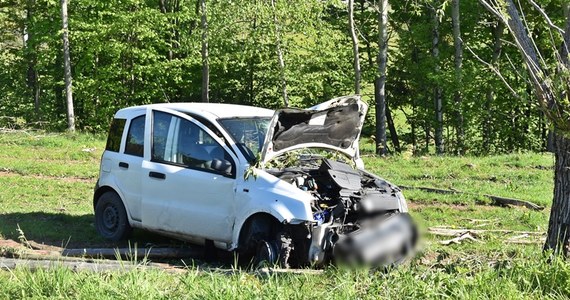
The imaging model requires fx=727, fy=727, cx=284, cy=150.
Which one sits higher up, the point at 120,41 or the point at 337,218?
the point at 120,41

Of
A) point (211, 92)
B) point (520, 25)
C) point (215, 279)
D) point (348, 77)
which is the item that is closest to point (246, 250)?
point (215, 279)

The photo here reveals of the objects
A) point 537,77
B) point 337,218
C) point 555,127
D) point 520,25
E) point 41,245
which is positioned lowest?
point 41,245

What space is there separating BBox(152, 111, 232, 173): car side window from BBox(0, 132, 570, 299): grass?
1.26 metres

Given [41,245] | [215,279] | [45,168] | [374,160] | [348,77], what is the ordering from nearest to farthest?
[215,279] < [41,245] < [45,168] < [374,160] < [348,77]

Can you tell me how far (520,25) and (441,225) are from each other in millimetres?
4281

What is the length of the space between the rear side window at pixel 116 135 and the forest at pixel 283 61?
14512 mm

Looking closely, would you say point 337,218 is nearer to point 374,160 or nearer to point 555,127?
point 555,127

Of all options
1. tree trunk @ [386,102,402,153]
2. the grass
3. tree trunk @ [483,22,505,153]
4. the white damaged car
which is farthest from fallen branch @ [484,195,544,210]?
tree trunk @ [386,102,402,153]

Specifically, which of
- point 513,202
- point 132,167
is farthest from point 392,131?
point 132,167

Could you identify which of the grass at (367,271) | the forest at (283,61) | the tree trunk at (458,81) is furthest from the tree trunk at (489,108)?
the grass at (367,271)

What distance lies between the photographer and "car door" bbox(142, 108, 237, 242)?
8.52 metres

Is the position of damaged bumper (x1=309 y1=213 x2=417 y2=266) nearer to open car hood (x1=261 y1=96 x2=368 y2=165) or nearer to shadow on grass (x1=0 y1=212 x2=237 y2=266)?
open car hood (x1=261 y1=96 x2=368 y2=165)

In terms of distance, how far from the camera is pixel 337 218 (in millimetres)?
7973

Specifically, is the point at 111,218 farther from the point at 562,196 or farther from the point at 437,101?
the point at 437,101
